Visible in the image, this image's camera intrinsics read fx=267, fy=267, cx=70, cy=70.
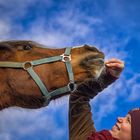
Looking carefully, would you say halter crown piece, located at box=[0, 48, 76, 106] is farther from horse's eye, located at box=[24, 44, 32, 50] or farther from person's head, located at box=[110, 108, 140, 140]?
person's head, located at box=[110, 108, 140, 140]

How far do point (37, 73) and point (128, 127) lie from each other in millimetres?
1681

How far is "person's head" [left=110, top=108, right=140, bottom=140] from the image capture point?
3040mm

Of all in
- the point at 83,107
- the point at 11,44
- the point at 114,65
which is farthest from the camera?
the point at 11,44

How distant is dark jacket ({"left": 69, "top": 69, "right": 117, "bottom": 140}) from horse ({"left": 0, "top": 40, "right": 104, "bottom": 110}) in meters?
0.14

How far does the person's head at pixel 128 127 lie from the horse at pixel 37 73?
3.12 feet

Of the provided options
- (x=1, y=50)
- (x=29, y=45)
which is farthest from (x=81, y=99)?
(x=1, y=50)

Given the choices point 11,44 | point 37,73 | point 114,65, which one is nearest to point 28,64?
point 37,73

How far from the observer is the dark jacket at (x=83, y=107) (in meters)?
3.90

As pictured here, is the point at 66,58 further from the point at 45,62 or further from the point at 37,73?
the point at 37,73

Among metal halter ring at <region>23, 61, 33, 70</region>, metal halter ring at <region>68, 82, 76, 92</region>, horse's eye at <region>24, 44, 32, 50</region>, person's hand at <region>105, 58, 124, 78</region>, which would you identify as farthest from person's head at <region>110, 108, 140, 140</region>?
horse's eye at <region>24, 44, 32, 50</region>

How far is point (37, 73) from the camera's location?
163 inches

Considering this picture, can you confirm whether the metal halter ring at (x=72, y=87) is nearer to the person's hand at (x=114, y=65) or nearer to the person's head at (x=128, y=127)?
the person's hand at (x=114, y=65)

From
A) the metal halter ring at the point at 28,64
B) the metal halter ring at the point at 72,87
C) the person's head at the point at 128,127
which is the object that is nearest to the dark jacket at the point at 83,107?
the metal halter ring at the point at 72,87

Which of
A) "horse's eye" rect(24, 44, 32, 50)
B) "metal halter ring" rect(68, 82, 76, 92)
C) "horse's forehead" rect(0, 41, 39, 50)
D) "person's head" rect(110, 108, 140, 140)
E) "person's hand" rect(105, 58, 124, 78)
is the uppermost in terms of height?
"horse's forehead" rect(0, 41, 39, 50)
